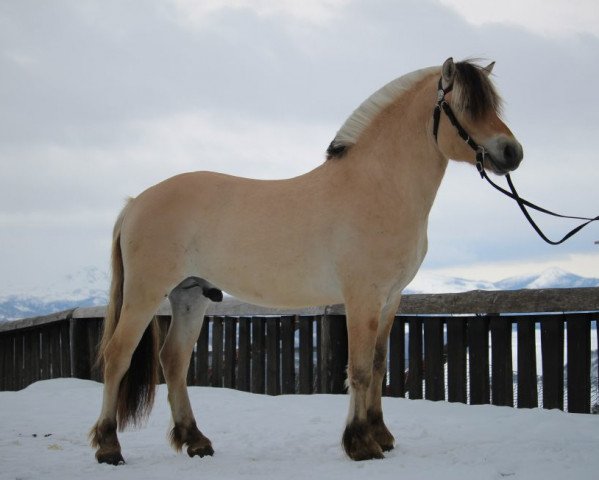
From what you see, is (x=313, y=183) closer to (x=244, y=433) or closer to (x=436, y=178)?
(x=436, y=178)

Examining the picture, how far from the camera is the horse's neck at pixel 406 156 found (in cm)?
387

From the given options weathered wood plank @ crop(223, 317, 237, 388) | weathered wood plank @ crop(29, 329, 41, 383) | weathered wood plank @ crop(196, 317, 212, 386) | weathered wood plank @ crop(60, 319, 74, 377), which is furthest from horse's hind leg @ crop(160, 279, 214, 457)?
weathered wood plank @ crop(29, 329, 41, 383)

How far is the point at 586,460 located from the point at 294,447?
5.44ft

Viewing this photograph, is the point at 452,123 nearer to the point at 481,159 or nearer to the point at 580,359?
the point at 481,159

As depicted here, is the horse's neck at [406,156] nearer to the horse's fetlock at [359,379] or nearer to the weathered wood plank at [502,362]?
the horse's fetlock at [359,379]

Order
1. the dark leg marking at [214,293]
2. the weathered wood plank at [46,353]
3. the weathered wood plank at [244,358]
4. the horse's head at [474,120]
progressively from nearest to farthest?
the horse's head at [474,120], the dark leg marking at [214,293], the weathered wood plank at [244,358], the weathered wood plank at [46,353]

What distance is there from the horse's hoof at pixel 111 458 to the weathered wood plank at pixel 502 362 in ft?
10.2

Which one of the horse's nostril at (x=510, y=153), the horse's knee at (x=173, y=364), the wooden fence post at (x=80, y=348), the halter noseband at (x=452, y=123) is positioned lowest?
the wooden fence post at (x=80, y=348)

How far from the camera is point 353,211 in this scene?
12.4ft

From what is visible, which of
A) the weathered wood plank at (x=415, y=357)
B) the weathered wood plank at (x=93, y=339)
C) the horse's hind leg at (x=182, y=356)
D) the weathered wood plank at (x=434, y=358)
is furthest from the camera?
the weathered wood plank at (x=93, y=339)

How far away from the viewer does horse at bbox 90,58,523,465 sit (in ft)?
12.1

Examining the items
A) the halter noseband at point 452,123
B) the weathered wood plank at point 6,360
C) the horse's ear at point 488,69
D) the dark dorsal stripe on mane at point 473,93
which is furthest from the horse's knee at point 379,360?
the weathered wood plank at point 6,360

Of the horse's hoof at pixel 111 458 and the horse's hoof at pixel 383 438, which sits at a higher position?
the horse's hoof at pixel 383 438

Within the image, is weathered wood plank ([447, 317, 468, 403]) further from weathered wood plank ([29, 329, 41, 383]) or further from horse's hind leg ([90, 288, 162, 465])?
weathered wood plank ([29, 329, 41, 383])
